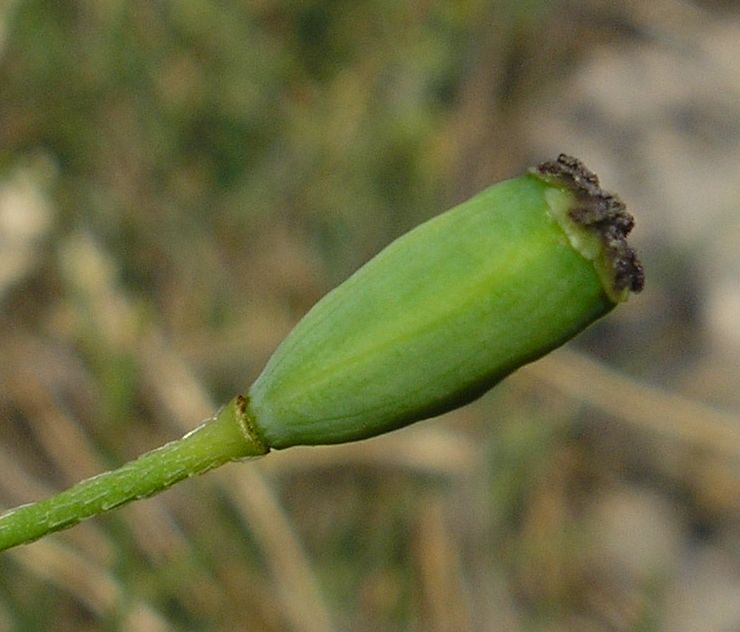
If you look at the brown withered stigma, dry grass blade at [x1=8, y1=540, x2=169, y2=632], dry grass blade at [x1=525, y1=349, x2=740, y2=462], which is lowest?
dry grass blade at [x1=525, y1=349, x2=740, y2=462]

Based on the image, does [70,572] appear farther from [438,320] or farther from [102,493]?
[438,320]

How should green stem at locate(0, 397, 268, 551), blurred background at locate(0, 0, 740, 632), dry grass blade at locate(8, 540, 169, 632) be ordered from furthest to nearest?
blurred background at locate(0, 0, 740, 632) → dry grass blade at locate(8, 540, 169, 632) → green stem at locate(0, 397, 268, 551)

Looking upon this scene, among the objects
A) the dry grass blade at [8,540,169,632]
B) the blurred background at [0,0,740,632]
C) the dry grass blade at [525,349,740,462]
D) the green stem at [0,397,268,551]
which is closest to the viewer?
the green stem at [0,397,268,551]

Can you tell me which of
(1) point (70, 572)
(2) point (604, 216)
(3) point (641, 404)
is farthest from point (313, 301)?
(2) point (604, 216)

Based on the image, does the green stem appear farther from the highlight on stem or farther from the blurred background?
the blurred background

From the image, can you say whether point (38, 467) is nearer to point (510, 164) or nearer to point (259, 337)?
point (259, 337)

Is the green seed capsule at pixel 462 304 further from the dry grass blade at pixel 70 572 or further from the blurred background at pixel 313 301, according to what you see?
the dry grass blade at pixel 70 572

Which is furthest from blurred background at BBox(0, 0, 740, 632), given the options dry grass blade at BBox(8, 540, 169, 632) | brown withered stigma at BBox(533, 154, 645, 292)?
brown withered stigma at BBox(533, 154, 645, 292)
